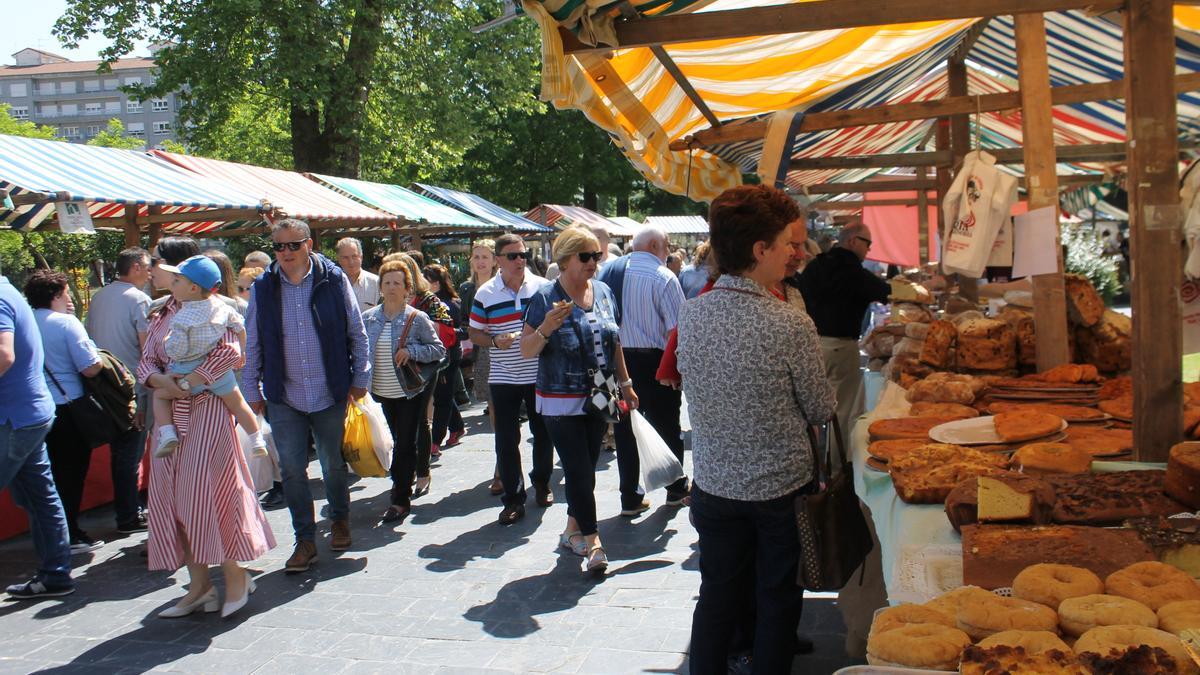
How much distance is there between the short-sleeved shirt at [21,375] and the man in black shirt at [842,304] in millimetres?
4866

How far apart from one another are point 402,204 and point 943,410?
14.7 meters

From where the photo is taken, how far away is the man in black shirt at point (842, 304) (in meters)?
6.69

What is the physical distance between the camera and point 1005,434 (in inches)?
131

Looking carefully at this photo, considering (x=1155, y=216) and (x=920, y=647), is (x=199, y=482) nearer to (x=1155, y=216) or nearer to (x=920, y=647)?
(x=920, y=647)

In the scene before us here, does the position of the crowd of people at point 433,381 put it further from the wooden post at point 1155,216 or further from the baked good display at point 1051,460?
the wooden post at point 1155,216

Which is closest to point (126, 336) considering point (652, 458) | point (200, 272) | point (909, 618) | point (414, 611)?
point (200, 272)

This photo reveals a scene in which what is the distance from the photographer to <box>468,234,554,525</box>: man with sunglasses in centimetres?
614

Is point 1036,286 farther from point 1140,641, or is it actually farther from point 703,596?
point 1140,641

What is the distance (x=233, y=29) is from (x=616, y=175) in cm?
1898

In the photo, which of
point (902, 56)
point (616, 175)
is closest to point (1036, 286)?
point (902, 56)

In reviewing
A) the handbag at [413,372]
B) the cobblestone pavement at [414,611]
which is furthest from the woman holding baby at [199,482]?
the handbag at [413,372]

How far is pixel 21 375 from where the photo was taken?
5.07 metres

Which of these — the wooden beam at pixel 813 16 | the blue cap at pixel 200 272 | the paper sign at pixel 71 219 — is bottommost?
the blue cap at pixel 200 272

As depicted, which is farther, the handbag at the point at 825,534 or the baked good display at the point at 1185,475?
the handbag at the point at 825,534
